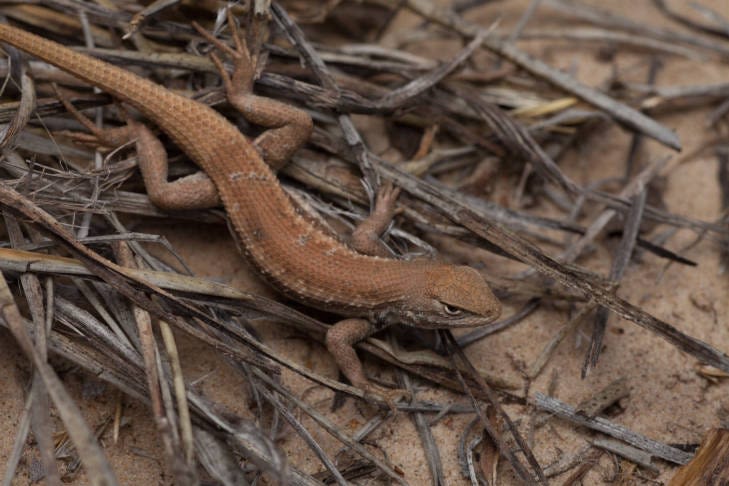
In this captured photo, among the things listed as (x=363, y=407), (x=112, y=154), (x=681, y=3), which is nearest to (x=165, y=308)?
(x=112, y=154)

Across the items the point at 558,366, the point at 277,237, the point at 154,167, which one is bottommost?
the point at 558,366

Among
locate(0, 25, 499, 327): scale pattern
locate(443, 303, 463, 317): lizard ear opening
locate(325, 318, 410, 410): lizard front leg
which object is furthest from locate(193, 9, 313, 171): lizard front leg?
locate(443, 303, 463, 317): lizard ear opening

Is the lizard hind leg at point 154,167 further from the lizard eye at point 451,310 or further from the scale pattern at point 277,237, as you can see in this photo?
the lizard eye at point 451,310

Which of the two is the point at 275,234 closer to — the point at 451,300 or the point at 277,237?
the point at 277,237

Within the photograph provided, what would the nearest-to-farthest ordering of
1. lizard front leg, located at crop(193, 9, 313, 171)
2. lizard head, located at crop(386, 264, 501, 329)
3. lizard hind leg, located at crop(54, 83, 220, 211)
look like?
1. lizard head, located at crop(386, 264, 501, 329)
2. lizard hind leg, located at crop(54, 83, 220, 211)
3. lizard front leg, located at crop(193, 9, 313, 171)

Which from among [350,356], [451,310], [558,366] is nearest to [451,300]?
[451,310]

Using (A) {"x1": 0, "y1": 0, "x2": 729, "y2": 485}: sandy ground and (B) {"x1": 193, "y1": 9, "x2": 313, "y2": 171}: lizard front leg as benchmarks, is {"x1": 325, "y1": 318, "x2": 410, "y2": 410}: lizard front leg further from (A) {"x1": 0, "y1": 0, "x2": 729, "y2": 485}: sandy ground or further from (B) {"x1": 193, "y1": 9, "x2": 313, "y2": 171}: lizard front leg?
(B) {"x1": 193, "y1": 9, "x2": 313, "y2": 171}: lizard front leg

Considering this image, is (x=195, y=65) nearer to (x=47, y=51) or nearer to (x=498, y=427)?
(x=47, y=51)

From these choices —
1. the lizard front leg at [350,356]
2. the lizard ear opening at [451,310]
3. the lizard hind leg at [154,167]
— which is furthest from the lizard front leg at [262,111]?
the lizard ear opening at [451,310]
